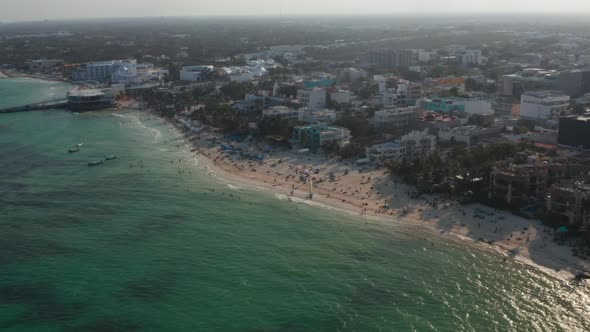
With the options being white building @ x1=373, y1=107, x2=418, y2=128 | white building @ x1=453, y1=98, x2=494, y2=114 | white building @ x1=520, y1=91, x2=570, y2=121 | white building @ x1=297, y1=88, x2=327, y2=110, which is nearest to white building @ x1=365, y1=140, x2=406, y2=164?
white building @ x1=373, y1=107, x2=418, y2=128

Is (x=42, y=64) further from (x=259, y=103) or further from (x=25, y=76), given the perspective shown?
(x=259, y=103)

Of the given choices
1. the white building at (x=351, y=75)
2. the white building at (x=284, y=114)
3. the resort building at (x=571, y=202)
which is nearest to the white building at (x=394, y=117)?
the white building at (x=284, y=114)

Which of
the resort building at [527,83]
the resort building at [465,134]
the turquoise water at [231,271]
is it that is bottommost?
the turquoise water at [231,271]

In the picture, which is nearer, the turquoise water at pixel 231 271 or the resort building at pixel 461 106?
the turquoise water at pixel 231 271

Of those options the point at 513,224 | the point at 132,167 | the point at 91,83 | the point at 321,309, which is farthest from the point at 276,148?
the point at 91,83

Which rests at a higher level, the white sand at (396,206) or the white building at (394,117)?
the white building at (394,117)

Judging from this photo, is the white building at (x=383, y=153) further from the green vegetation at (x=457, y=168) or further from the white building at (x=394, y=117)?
the white building at (x=394, y=117)

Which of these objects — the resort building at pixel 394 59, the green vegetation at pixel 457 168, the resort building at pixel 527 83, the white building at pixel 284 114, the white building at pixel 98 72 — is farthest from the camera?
the resort building at pixel 394 59
